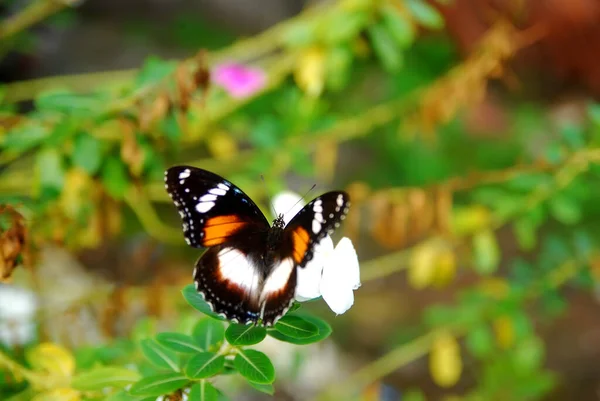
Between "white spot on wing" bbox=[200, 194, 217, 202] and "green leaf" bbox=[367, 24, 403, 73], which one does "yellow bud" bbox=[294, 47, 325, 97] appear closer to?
"green leaf" bbox=[367, 24, 403, 73]

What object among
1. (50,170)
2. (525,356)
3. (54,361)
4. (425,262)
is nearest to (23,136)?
(50,170)

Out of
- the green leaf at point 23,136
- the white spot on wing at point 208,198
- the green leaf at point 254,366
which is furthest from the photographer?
the green leaf at point 23,136

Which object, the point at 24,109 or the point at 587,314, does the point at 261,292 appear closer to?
the point at 24,109

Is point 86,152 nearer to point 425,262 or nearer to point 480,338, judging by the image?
point 425,262

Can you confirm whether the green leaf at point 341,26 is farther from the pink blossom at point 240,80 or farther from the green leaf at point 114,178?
the green leaf at point 114,178

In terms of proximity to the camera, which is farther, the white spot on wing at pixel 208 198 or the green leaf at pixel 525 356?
the green leaf at pixel 525 356

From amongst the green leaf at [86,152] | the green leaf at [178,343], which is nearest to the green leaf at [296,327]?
the green leaf at [178,343]

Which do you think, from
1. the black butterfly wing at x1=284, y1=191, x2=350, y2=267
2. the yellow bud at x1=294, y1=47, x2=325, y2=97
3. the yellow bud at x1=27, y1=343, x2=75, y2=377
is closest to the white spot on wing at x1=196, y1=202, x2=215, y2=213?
the black butterfly wing at x1=284, y1=191, x2=350, y2=267
